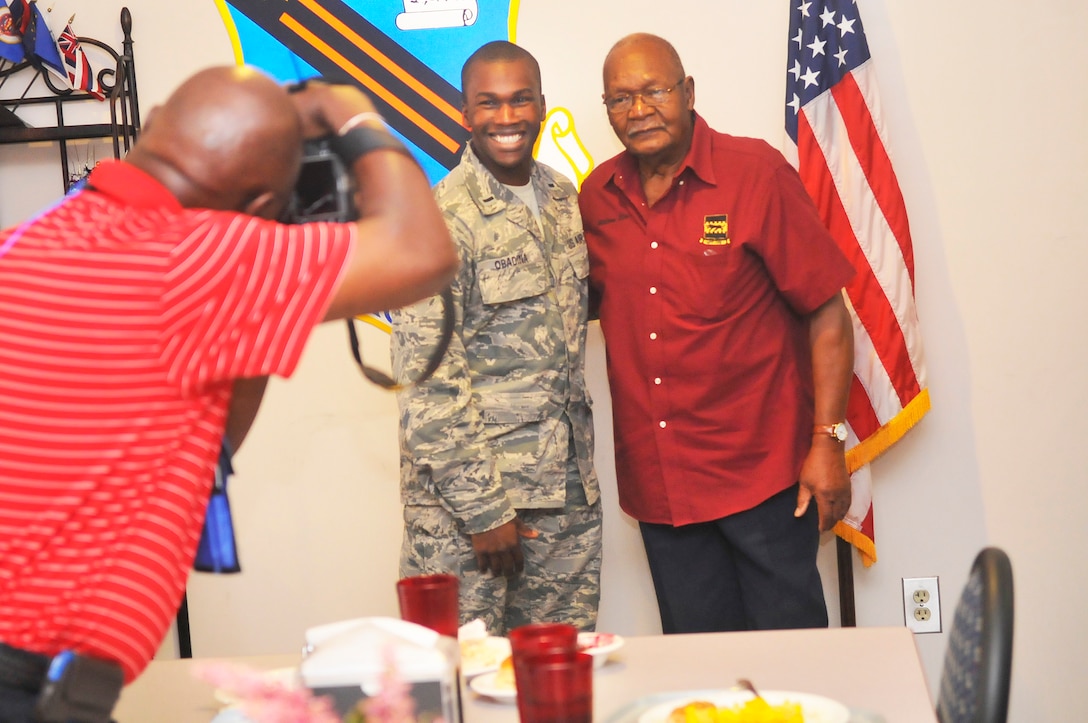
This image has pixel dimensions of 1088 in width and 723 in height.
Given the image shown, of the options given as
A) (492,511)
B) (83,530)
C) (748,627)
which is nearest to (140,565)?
(83,530)

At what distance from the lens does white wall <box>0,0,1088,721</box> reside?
2951 millimetres

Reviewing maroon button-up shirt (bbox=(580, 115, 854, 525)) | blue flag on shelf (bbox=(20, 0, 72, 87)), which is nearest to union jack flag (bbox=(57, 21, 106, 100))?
blue flag on shelf (bbox=(20, 0, 72, 87))

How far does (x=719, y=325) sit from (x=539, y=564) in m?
0.69

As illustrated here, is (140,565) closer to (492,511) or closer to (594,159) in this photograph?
(492,511)

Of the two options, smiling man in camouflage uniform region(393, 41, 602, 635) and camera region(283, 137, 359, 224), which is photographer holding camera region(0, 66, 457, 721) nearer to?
camera region(283, 137, 359, 224)

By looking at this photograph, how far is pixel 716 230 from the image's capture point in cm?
251

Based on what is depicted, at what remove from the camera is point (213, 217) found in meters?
0.87

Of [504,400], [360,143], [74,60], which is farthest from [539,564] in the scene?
[74,60]

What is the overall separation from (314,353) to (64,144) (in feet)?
2.92

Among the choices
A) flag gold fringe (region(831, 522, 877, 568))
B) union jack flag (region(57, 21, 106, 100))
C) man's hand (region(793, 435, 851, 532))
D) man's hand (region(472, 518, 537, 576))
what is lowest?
flag gold fringe (region(831, 522, 877, 568))

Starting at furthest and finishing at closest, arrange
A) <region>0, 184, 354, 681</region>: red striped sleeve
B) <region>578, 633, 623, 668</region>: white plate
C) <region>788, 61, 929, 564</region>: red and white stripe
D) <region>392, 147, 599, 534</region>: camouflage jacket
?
<region>788, 61, 929, 564</region>: red and white stripe, <region>392, 147, 599, 534</region>: camouflage jacket, <region>578, 633, 623, 668</region>: white plate, <region>0, 184, 354, 681</region>: red striped sleeve

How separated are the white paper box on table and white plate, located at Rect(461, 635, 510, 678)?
377 millimetres

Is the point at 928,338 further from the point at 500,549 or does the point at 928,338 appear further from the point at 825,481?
the point at 500,549

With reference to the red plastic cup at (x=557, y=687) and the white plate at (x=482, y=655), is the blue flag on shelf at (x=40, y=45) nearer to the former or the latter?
the white plate at (x=482, y=655)
